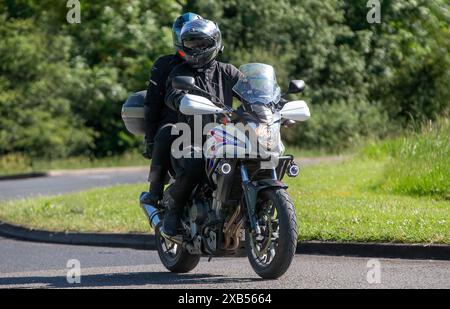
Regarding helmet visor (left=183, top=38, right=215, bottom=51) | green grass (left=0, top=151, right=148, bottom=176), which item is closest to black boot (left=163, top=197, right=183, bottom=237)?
helmet visor (left=183, top=38, right=215, bottom=51)

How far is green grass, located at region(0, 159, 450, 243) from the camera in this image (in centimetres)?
1141

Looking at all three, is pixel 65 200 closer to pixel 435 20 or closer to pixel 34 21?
pixel 34 21

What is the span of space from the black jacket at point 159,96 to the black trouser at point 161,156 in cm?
19

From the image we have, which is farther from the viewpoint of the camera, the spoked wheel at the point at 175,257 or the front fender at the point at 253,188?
the spoked wheel at the point at 175,257

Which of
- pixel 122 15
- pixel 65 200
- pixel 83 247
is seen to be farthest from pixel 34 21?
pixel 83 247

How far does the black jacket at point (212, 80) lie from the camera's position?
970 cm

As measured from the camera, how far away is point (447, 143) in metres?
17.1

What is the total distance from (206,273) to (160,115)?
142 cm

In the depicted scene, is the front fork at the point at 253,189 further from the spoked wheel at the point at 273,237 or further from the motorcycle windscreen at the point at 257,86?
the motorcycle windscreen at the point at 257,86

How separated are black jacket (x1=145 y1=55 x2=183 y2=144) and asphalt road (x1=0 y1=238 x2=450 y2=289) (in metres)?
1.31

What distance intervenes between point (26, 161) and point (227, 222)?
23.4 metres

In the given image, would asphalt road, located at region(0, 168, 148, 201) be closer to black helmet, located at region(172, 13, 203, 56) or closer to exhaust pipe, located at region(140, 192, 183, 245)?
exhaust pipe, located at region(140, 192, 183, 245)

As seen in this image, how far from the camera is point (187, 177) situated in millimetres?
9445

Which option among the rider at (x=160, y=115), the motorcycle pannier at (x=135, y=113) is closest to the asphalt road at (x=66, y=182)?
the motorcycle pannier at (x=135, y=113)
